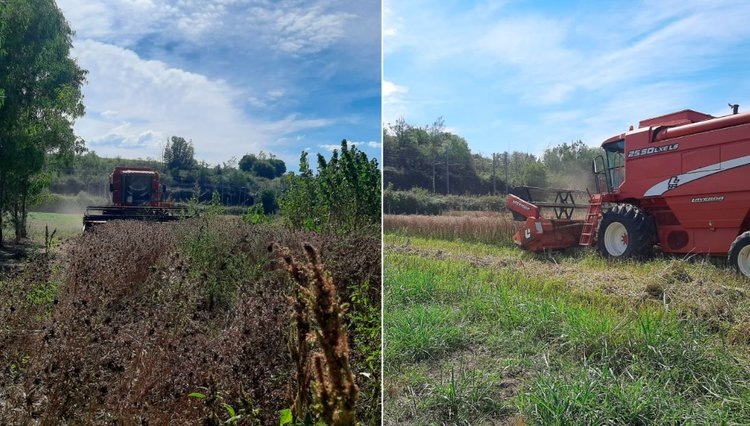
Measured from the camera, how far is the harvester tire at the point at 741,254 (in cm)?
213

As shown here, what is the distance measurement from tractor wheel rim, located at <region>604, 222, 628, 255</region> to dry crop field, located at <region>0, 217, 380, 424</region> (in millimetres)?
1220

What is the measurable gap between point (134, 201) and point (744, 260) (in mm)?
8787

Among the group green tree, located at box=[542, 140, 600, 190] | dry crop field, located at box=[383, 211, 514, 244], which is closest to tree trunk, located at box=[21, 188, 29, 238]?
dry crop field, located at box=[383, 211, 514, 244]

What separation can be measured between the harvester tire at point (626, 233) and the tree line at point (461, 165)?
0.66 ft

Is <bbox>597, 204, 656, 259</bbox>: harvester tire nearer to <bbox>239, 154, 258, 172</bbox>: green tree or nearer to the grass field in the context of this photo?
the grass field

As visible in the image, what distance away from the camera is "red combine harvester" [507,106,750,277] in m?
2.13

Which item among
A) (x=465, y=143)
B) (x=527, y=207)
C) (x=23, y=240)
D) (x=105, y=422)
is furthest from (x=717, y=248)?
(x=23, y=240)

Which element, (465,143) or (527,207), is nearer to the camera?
(527,207)

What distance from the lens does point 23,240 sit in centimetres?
784

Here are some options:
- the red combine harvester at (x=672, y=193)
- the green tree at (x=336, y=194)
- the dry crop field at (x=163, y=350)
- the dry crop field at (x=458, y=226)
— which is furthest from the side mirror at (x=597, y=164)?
the green tree at (x=336, y=194)

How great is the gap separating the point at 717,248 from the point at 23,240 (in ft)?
26.3

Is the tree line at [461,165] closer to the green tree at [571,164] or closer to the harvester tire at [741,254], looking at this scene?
the green tree at [571,164]

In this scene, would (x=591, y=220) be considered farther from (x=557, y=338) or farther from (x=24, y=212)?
(x=24, y=212)

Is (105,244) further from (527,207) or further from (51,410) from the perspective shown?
(527,207)
